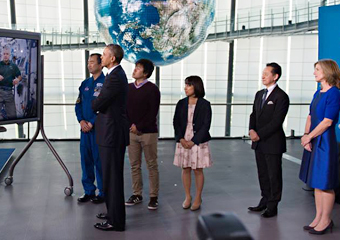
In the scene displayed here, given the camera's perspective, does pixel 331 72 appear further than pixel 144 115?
No

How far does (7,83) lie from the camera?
403 cm

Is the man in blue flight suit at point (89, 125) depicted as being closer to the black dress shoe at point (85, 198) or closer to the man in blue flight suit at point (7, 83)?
the black dress shoe at point (85, 198)

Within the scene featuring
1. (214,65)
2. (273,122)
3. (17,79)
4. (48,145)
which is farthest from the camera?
(214,65)

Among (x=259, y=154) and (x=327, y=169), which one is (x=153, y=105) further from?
(x=327, y=169)

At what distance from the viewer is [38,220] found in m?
3.54

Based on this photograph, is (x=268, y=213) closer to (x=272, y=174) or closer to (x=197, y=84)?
(x=272, y=174)

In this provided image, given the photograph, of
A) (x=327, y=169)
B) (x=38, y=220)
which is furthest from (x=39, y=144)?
(x=327, y=169)

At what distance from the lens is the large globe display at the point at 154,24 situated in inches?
180

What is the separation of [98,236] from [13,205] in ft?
4.05

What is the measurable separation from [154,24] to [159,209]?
2.09 meters

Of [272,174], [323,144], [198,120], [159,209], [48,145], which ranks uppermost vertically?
[198,120]

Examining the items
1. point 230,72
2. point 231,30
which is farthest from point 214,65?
point 231,30

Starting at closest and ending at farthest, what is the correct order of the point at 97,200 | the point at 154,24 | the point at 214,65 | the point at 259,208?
1. the point at 259,208
2. the point at 97,200
3. the point at 154,24
4. the point at 214,65

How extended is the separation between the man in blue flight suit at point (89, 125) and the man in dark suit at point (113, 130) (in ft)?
2.21
